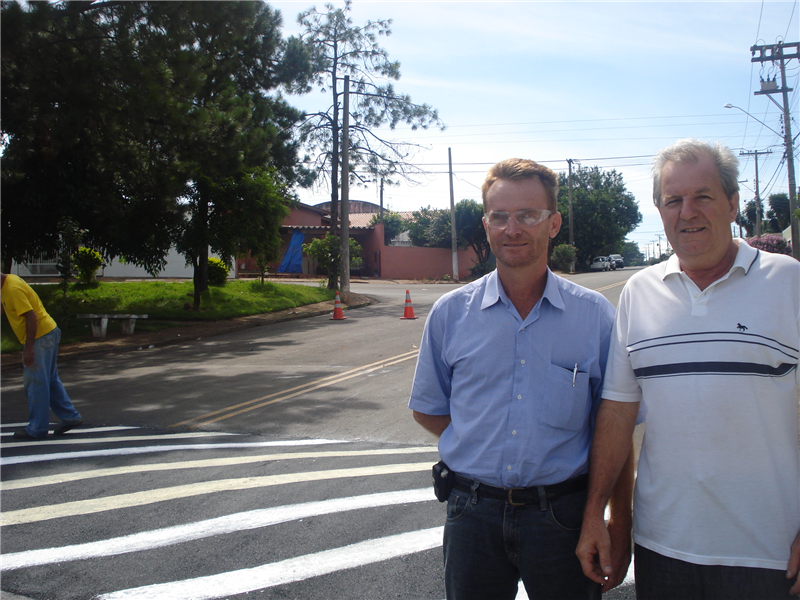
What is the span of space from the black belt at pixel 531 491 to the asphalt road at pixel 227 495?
1.66 m

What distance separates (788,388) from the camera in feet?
6.86

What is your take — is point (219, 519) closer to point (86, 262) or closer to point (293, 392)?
point (293, 392)

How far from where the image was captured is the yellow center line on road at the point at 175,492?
16.9 ft

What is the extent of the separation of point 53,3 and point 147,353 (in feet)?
24.6

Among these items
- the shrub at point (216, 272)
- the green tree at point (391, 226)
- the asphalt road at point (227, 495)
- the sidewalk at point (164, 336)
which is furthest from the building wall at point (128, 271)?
the asphalt road at point (227, 495)

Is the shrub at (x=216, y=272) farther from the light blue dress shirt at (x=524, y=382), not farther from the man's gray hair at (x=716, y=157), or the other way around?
the man's gray hair at (x=716, y=157)

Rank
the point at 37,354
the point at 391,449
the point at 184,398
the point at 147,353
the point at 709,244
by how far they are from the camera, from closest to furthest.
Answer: the point at 709,244
the point at 391,449
the point at 37,354
the point at 184,398
the point at 147,353

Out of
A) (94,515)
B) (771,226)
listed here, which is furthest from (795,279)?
(771,226)

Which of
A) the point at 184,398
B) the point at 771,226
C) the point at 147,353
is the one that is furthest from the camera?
the point at 771,226

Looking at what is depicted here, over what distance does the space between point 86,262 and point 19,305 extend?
15.4m

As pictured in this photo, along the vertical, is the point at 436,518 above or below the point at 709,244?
below

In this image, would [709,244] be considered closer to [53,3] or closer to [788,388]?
[788,388]

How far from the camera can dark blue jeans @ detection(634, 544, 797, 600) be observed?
6.79 ft

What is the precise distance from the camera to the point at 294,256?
45.8 meters
